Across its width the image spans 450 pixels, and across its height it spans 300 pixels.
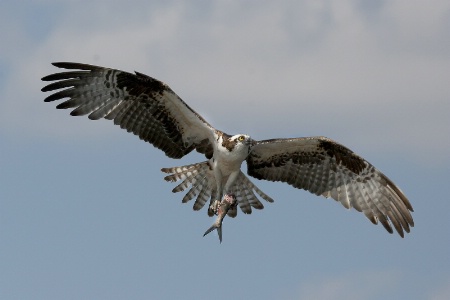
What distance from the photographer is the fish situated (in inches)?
702

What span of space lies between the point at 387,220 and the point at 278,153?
6.78ft

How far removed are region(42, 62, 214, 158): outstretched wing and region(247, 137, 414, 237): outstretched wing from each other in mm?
1337

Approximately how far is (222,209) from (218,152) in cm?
Answer: 97

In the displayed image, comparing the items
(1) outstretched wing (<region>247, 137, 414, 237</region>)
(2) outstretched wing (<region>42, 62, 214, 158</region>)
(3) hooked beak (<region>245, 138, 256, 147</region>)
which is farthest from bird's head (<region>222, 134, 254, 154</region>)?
(1) outstretched wing (<region>247, 137, 414, 237</region>)

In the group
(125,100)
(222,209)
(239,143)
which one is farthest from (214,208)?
(125,100)

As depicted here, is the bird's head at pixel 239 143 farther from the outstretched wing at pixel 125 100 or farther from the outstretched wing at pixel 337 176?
the outstretched wing at pixel 337 176

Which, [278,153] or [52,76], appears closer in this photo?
[52,76]

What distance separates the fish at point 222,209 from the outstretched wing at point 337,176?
1.09 metres

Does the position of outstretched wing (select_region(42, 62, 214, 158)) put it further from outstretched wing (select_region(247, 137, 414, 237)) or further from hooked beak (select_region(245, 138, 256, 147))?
outstretched wing (select_region(247, 137, 414, 237))

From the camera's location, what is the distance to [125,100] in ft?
61.8

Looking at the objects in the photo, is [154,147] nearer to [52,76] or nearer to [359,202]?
[52,76]

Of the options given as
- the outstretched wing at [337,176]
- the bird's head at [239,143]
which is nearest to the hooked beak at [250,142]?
the bird's head at [239,143]

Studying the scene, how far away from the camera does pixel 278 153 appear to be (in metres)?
19.8

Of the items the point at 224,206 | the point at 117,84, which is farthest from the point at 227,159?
the point at 117,84
